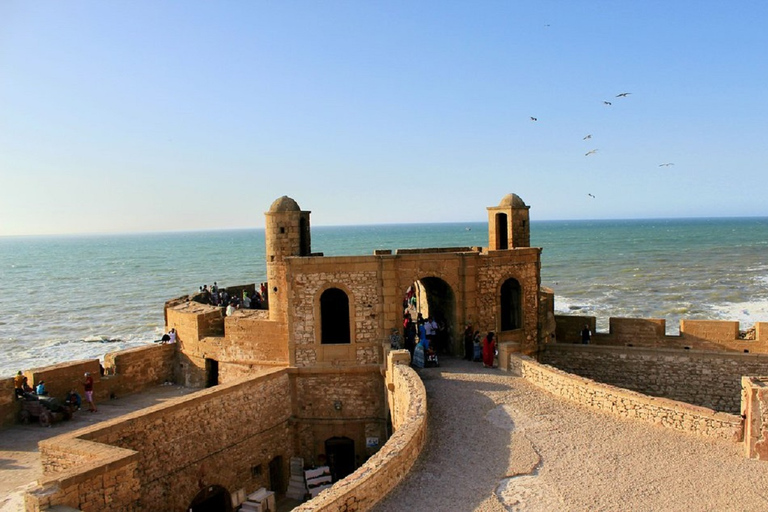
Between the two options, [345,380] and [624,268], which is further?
[624,268]

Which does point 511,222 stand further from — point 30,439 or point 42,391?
point 30,439

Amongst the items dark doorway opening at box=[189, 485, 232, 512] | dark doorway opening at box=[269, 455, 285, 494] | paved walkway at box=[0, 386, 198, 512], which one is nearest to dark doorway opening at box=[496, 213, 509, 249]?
dark doorway opening at box=[269, 455, 285, 494]

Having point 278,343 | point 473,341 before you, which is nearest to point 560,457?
point 473,341

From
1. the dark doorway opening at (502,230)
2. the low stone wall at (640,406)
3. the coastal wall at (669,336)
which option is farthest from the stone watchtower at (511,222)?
the low stone wall at (640,406)

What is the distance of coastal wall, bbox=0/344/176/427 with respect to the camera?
16.6 meters

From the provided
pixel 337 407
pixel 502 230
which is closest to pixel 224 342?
pixel 337 407

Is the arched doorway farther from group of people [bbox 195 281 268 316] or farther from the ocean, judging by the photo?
the ocean

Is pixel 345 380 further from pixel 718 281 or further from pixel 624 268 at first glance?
pixel 624 268

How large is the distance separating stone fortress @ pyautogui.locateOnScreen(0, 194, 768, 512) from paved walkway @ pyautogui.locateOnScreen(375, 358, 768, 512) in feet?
2.37

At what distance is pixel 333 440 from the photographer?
58.4ft

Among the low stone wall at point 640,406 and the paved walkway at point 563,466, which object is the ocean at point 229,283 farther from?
the paved walkway at point 563,466

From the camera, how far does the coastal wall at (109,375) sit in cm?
1658

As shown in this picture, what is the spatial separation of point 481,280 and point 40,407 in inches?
490

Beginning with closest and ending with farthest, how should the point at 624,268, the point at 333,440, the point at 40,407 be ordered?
the point at 40,407, the point at 333,440, the point at 624,268
